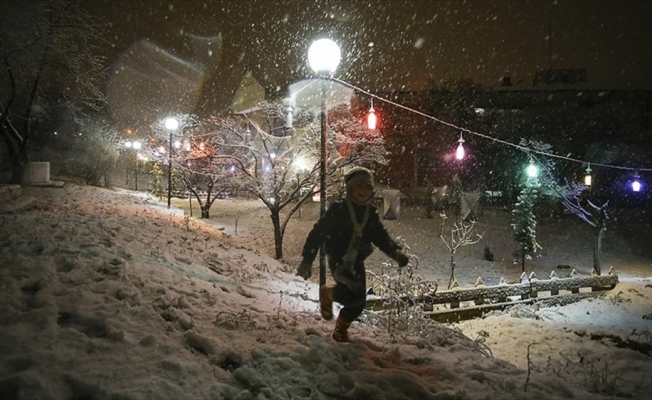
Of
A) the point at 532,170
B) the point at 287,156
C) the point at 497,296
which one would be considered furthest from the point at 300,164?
the point at 532,170

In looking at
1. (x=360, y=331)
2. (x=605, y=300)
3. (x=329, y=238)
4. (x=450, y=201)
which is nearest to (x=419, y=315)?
(x=360, y=331)

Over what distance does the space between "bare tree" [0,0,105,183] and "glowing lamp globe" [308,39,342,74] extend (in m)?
12.3

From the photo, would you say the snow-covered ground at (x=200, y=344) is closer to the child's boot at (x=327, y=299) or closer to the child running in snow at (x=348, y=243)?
the child's boot at (x=327, y=299)

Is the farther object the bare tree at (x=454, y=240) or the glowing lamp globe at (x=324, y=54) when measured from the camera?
the bare tree at (x=454, y=240)

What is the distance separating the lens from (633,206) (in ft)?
102

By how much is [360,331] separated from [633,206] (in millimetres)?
34870

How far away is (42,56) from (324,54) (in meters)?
13.3

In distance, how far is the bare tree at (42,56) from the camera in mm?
13383

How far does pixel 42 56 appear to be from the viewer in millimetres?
14516

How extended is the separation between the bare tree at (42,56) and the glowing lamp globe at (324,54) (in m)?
12.3

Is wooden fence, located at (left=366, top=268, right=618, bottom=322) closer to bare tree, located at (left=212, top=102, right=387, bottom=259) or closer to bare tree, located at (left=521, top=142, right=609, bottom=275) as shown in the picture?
bare tree, located at (left=521, top=142, right=609, bottom=275)

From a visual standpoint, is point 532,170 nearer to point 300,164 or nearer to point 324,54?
point 300,164

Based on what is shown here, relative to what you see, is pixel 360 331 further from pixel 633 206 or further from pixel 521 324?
pixel 633 206

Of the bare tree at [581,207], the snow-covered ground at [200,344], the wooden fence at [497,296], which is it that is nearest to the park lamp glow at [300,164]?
the wooden fence at [497,296]
